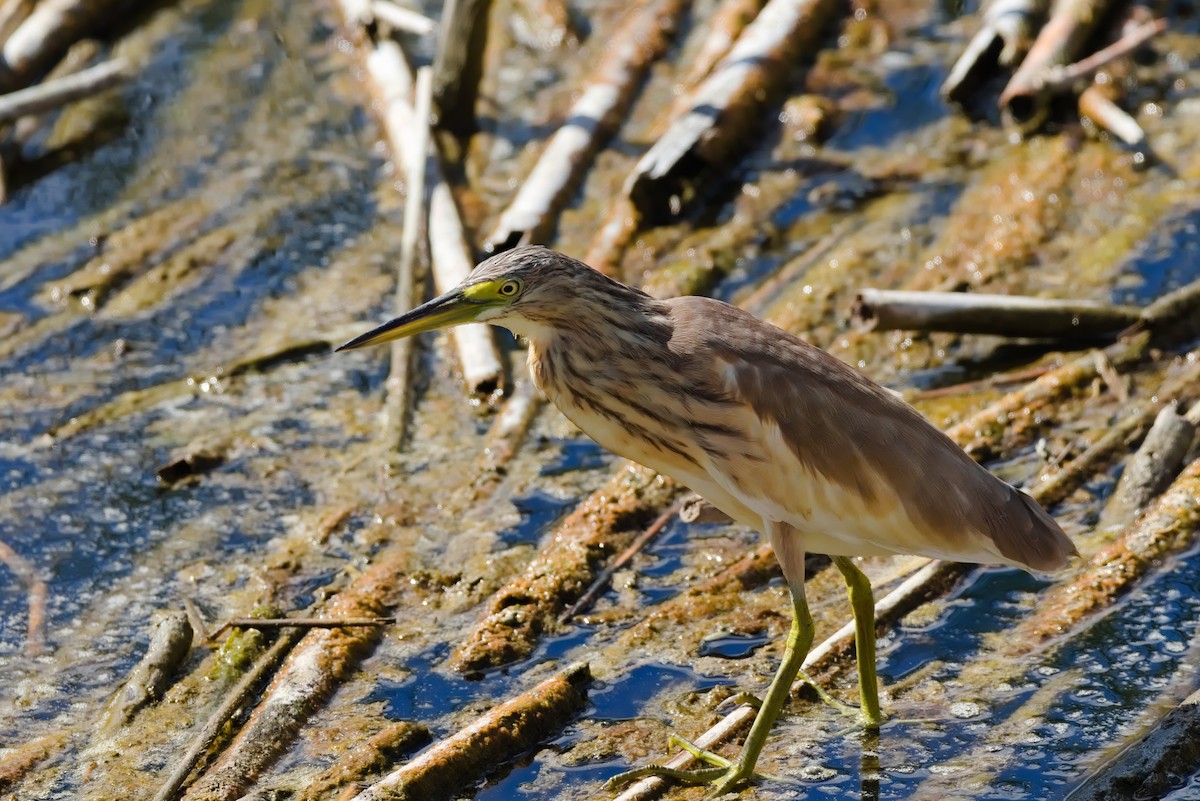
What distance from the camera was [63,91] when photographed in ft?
24.7

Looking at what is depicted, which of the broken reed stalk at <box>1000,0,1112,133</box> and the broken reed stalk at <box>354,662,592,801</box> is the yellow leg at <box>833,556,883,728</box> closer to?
the broken reed stalk at <box>354,662,592,801</box>

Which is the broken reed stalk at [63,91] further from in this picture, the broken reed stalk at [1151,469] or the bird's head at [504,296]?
the broken reed stalk at [1151,469]

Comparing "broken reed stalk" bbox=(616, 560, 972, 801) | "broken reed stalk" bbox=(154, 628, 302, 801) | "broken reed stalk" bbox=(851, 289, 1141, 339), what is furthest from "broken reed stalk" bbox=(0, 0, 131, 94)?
"broken reed stalk" bbox=(616, 560, 972, 801)

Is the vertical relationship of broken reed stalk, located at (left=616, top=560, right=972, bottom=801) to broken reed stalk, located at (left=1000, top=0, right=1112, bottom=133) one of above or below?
below

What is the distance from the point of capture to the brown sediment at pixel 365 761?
3590mm

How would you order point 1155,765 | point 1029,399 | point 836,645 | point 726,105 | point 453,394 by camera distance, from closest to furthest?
point 1155,765 < point 836,645 < point 1029,399 < point 453,394 < point 726,105

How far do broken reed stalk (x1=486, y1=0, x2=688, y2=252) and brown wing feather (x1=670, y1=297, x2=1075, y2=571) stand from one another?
2511 millimetres

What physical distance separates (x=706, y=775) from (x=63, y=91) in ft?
18.2

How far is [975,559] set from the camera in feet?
12.8

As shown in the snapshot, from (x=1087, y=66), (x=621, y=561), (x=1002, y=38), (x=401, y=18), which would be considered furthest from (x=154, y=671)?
(x=1002, y=38)

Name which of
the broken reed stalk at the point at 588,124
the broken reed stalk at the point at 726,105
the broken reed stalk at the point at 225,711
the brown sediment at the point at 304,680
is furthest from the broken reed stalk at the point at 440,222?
the broken reed stalk at the point at 225,711

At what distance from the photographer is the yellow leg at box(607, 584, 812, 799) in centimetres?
363

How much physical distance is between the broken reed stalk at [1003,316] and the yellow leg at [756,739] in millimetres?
1865

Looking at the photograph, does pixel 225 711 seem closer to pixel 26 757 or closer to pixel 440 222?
pixel 26 757
